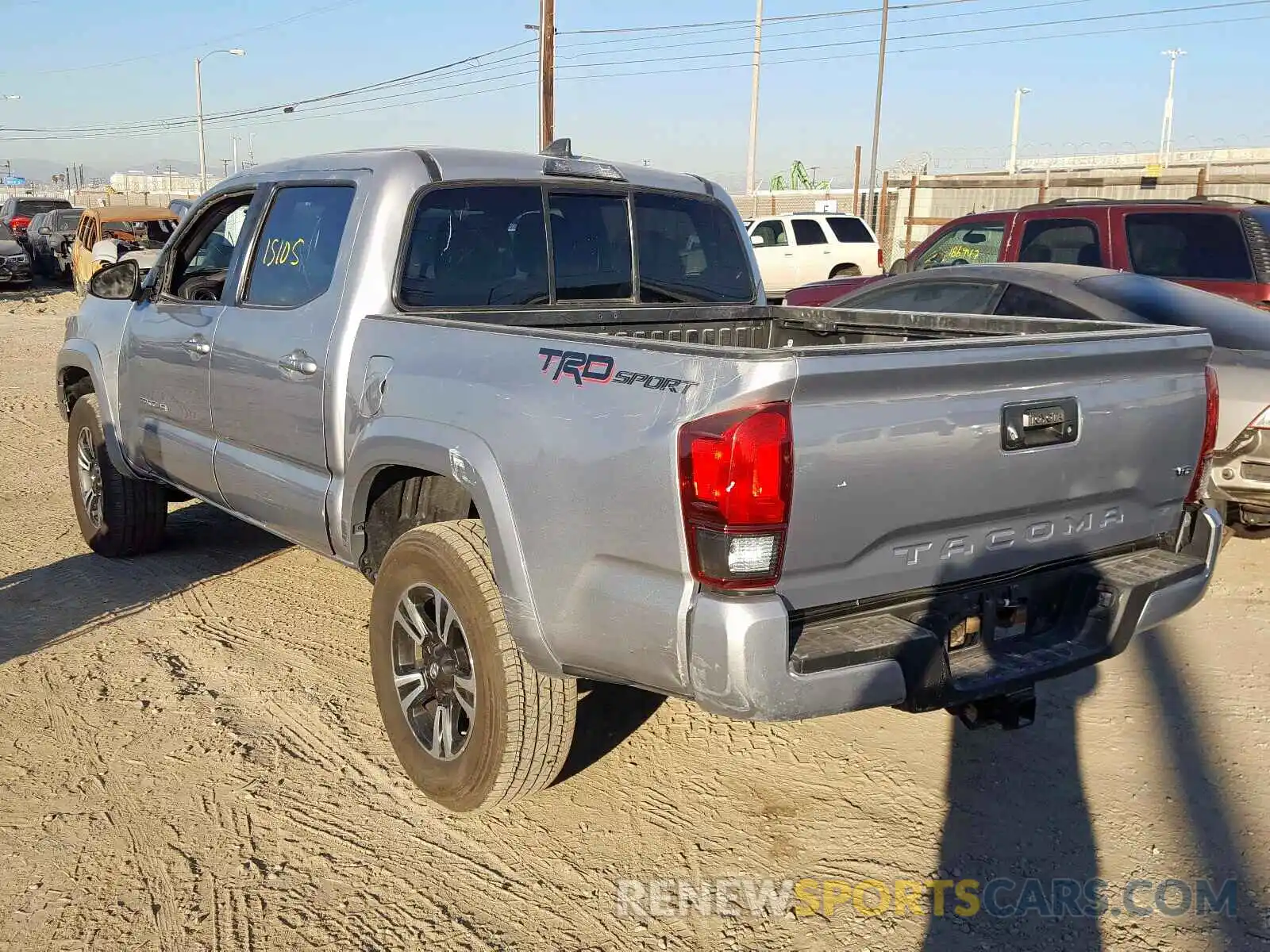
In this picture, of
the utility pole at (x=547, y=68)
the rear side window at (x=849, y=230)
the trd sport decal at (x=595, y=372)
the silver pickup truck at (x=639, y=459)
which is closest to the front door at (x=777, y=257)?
the rear side window at (x=849, y=230)

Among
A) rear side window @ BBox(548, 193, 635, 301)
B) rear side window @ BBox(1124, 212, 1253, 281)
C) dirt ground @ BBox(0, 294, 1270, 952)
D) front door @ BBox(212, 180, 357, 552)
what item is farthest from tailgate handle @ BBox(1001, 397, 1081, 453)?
rear side window @ BBox(1124, 212, 1253, 281)

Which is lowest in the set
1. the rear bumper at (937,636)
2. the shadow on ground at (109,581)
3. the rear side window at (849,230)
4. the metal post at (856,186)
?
the shadow on ground at (109,581)

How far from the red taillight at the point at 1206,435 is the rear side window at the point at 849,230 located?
664 inches

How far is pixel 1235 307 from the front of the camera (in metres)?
6.30

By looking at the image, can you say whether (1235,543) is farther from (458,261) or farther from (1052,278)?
(458,261)

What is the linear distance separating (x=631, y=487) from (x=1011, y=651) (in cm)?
122

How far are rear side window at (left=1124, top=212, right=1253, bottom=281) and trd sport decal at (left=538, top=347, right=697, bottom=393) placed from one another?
20.6 feet

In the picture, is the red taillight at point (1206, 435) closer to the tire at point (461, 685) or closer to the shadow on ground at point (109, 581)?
the tire at point (461, 685)

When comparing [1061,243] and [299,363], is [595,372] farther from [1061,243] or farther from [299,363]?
[1061,243]

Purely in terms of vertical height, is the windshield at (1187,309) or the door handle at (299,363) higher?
the windshield at (1187,309)

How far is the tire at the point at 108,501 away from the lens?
5.93 metres

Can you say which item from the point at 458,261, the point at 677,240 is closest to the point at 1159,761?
the point at 677,240

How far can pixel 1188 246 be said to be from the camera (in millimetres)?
7949

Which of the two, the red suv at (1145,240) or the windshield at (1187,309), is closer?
the windshield at (1187,309)
